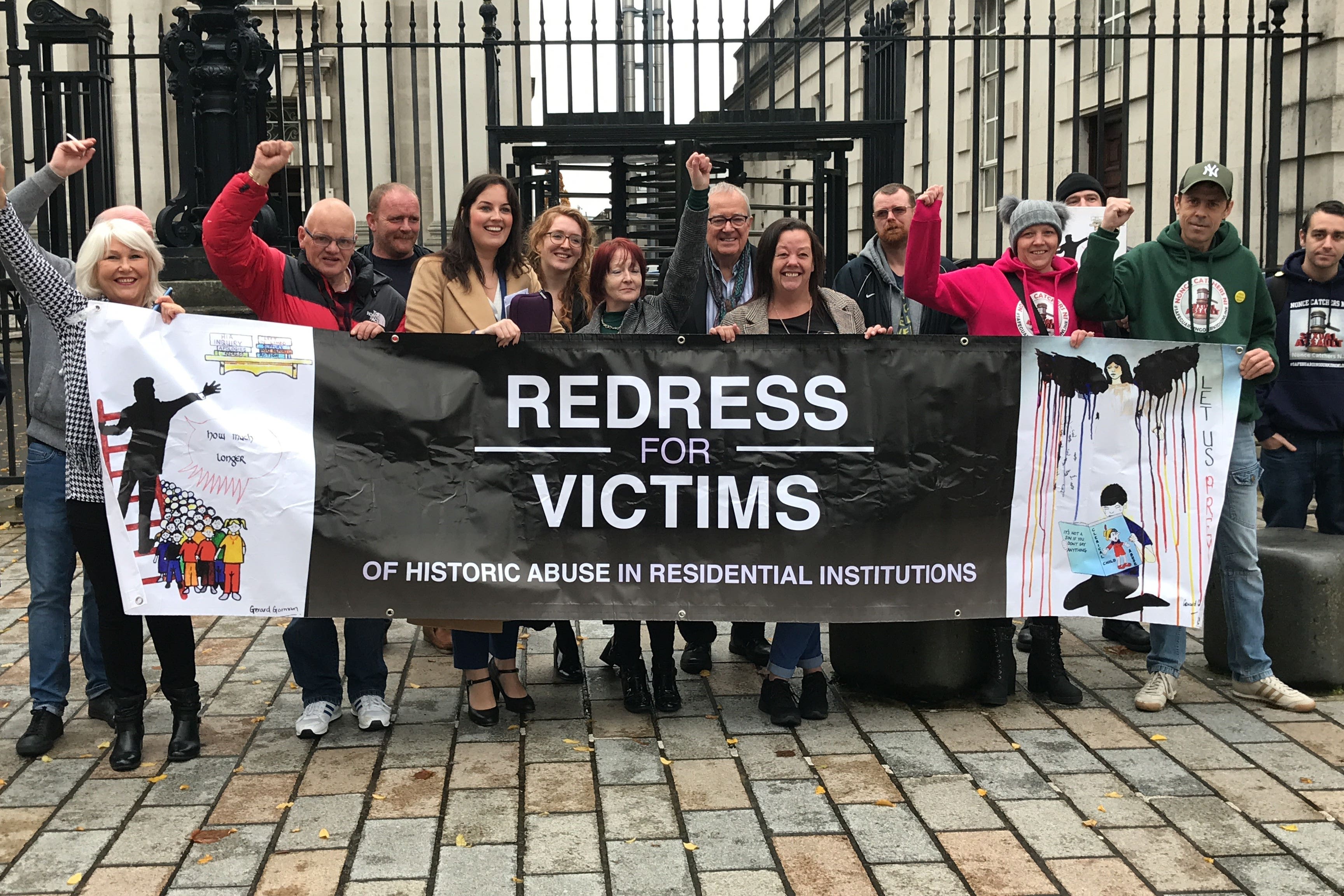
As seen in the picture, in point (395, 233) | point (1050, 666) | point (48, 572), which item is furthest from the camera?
point (395, 233)

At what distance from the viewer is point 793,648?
5.17m

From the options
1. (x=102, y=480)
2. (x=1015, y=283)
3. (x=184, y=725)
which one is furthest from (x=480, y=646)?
(x=1015, y=283)

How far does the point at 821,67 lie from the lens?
9.39 meters

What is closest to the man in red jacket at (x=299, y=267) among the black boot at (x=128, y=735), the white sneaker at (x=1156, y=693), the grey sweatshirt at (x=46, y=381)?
the grey sweatshirt at (x=46, y=381)

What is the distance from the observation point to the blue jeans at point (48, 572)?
4.84 m

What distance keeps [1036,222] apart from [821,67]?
4.53 meters

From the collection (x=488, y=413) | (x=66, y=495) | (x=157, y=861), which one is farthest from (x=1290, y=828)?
(x=66, y=495)

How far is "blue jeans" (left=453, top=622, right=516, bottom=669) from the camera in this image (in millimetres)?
5129

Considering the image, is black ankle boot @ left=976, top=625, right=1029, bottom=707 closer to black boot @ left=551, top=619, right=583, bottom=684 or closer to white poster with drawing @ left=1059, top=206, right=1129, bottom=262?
black boot @ left=551, top=619, right=583, bottom=684

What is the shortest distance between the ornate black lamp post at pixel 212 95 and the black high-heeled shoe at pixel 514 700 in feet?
13.7

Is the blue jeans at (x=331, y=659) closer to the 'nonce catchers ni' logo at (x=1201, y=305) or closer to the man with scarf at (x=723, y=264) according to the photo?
the man with scarf at (x=723, y=264)

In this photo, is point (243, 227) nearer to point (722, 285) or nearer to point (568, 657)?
point (722, 285)

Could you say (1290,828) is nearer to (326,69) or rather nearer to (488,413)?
(488,413)

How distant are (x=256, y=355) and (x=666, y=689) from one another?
200cm
